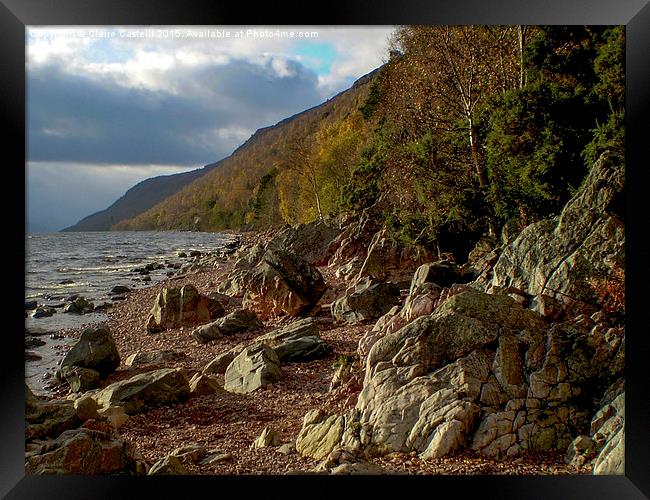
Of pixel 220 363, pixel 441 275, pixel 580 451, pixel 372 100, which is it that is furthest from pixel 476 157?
pixel 220 363

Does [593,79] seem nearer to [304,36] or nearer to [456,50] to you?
[456,50]

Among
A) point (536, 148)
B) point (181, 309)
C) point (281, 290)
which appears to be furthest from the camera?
point (281, 290)

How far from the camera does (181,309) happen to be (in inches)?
382

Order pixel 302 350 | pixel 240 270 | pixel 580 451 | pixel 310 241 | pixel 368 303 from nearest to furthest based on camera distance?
1. pixel 580 451
2. pixel 302 350
3. pixel 368 303
4. pixel 240 270
5. pixel 310 241

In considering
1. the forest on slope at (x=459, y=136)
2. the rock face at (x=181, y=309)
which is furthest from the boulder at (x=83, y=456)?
the rock face at (x=181, y=309)

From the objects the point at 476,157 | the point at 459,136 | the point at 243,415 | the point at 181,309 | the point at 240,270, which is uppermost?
the point at 459,136

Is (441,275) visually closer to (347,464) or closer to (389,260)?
(389,260)

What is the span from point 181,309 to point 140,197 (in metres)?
3.04

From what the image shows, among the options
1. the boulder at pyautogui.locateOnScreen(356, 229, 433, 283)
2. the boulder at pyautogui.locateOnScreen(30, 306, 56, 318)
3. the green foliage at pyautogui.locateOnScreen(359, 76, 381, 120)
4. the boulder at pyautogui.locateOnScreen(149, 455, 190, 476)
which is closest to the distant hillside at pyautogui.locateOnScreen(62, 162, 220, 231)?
the boulder at pyautogui.locateOnScreen(30, 306, 56, 318)

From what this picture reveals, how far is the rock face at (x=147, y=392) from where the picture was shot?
19.6 feet

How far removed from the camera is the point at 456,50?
8.88 metres

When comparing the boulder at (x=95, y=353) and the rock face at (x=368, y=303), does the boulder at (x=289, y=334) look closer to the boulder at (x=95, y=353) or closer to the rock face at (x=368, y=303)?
the rock face at (x=368, y=303)

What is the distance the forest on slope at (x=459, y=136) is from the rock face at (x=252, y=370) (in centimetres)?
303

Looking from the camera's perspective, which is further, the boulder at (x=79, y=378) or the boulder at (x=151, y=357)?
the boulder at (x=151, y=357)
